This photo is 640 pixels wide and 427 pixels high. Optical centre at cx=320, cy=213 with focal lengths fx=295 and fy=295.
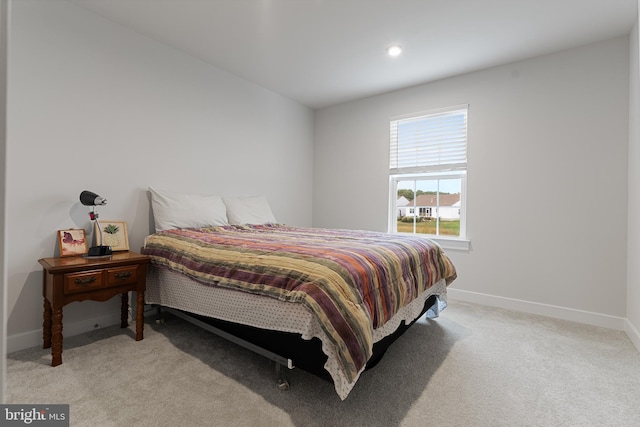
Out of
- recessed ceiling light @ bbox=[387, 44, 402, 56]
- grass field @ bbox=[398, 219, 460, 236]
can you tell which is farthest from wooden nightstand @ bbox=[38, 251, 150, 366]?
grass field @ bbox=[398, 219, 460, 236]

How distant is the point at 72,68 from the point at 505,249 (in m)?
4.34

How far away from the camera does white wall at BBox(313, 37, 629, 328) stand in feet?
8.85

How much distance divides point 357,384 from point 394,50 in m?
2.92

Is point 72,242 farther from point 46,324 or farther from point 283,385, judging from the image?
point 283,385

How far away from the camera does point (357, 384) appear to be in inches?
67.0

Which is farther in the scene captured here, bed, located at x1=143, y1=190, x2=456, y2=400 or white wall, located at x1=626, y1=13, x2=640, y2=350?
white wall, located at x1=626, y1=13, x2=640, y2=350

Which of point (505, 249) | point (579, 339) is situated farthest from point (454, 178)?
point (579, 339)

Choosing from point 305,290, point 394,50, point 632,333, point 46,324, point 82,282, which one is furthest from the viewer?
point 394,50

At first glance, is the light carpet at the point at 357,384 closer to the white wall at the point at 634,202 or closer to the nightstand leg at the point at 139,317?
the nightstand leg at the point at 139,317

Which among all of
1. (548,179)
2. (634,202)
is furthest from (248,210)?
(634,202)

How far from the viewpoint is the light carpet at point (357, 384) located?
1.45 meters

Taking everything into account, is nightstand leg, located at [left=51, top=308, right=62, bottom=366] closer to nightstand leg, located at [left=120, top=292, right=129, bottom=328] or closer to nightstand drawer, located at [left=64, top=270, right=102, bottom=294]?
nightstand drawer, located at [left=64, top=270, right=102, bottom=294]

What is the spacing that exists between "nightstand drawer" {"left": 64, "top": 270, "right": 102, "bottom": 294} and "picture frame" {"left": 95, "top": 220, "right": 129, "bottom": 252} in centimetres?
44

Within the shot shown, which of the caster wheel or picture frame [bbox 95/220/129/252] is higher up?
picture frame [bbox 95/220/129/252]
